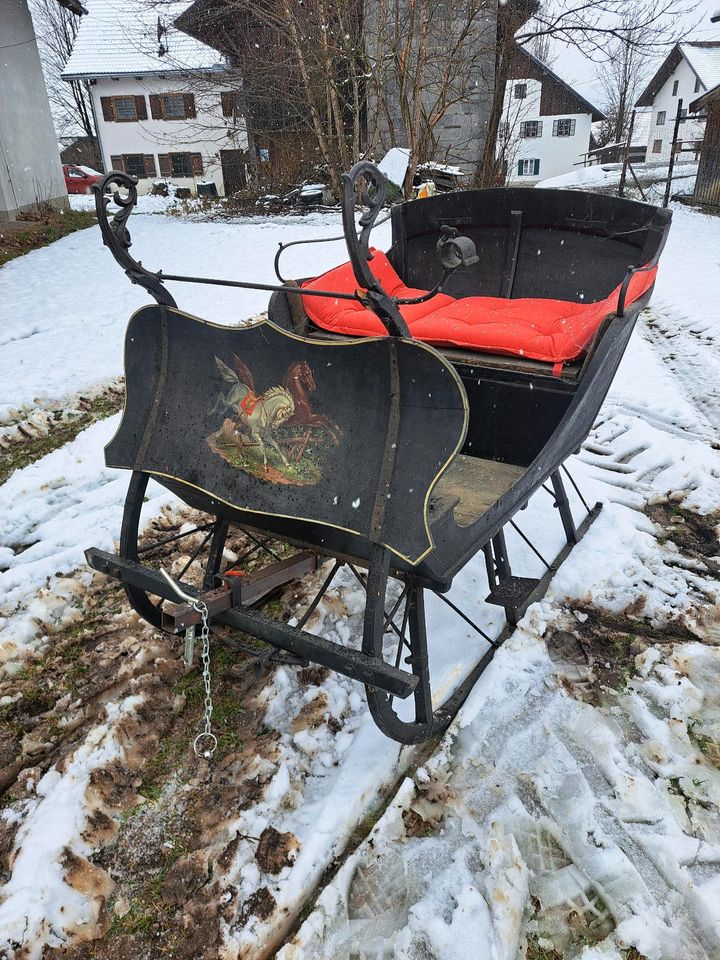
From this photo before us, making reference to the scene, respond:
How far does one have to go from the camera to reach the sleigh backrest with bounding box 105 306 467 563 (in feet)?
6.68

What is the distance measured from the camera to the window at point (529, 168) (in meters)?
36.6

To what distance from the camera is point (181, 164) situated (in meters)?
27.6

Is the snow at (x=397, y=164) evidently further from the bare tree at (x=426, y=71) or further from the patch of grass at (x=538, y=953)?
the patch of grass at (x=538, y=953)

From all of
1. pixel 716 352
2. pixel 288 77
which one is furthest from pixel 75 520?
pixel 288 77

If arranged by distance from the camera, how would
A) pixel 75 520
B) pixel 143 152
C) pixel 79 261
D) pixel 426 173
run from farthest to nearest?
1. pixel 143 152
2. pixel 426 173
3. pixel 79 261
4. pixel 75 520

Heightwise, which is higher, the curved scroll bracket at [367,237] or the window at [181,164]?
the curved scroll bracket at [367,237]

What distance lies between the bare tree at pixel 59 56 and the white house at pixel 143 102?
10306mm

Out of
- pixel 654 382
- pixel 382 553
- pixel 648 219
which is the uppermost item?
pixel 648 219

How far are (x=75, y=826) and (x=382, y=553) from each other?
1.48 m

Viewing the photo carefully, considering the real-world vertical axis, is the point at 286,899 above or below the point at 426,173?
below

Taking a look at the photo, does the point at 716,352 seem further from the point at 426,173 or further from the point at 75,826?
the point at 426,173

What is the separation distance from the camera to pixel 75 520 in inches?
173

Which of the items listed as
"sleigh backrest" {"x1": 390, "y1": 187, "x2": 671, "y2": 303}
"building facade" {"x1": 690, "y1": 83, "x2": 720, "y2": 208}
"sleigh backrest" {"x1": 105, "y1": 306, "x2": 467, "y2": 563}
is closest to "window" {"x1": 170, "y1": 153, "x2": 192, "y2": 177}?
"building facade" {"x1": 690, "y1": 83, "x2": 720, "y2": 208}

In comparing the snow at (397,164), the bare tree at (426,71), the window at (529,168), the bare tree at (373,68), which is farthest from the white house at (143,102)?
the window at (529,168)
